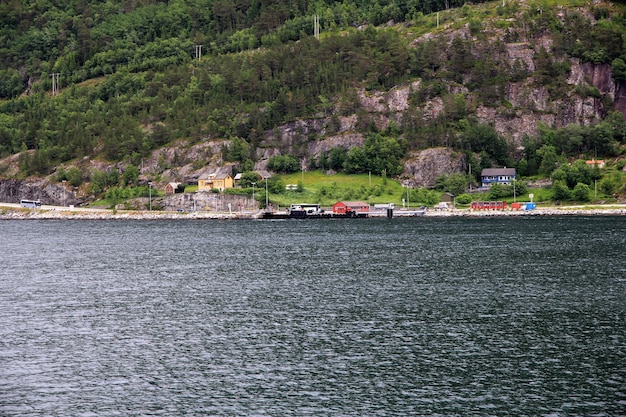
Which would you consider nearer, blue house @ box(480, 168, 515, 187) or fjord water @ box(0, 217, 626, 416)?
fjord water @ box(0, 217, 626, 416)

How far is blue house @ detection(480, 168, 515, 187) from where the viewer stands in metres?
176

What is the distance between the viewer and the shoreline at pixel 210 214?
155625 millimetres

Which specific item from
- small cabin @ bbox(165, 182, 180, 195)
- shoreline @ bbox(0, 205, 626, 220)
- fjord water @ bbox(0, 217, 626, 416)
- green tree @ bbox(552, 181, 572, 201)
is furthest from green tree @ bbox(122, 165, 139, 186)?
green tree @ bbox(552, 181, 572, 201)

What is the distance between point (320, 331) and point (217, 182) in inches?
5338

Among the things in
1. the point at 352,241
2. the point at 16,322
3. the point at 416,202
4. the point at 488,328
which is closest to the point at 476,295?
the point at 488,328

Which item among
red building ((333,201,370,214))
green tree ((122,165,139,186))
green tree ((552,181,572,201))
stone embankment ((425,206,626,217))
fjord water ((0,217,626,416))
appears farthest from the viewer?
green tree ((122,165,139,186))

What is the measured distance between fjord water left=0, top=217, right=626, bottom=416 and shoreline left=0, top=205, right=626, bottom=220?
174ft

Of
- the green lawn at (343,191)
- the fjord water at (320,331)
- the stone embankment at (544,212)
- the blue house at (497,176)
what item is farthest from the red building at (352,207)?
the fjord water at (320,331)

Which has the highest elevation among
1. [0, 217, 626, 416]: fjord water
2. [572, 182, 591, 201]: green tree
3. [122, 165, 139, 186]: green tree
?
[122, 165, 139, 186]: green tree

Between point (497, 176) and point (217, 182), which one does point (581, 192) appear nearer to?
point (497, 176)

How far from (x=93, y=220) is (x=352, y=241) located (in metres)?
88.8

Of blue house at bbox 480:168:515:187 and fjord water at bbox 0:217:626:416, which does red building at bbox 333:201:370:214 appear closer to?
blue house at bbox 480:168:515:187

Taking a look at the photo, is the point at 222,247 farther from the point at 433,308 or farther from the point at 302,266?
the point at 433,308

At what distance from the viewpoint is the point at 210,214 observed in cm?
17912
